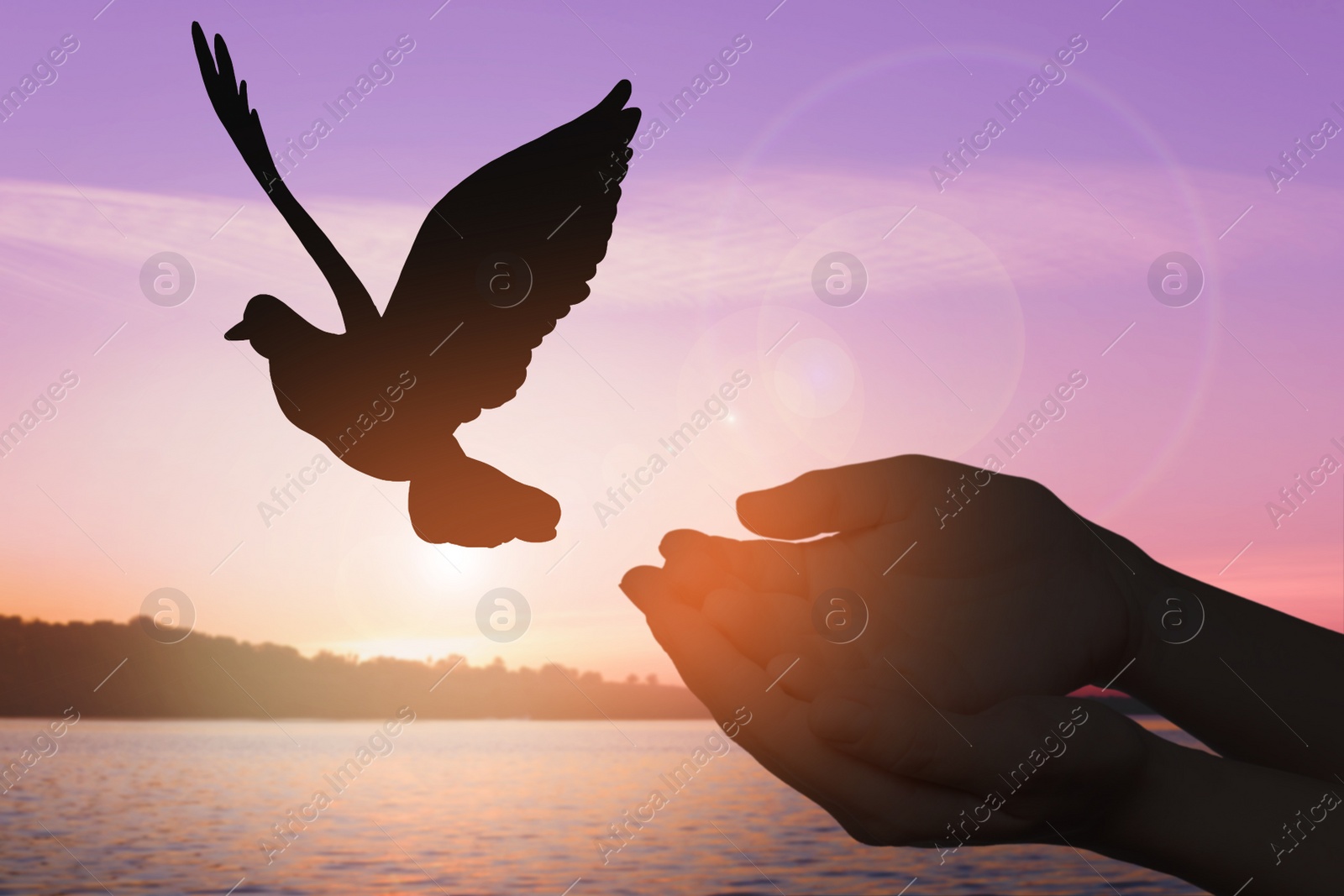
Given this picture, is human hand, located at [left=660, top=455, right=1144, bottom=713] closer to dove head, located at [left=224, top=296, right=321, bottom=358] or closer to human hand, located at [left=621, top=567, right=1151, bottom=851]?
human hand, located at [left=621, top=567, right=1151, bottom=851]

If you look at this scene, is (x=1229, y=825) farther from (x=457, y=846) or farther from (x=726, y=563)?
(x=457, y=846)

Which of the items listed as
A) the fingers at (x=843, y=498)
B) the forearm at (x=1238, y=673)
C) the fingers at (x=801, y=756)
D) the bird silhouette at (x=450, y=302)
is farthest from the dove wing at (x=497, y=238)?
the forearm at (x=1238, y=673)

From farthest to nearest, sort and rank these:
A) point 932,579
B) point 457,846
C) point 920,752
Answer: point 457,846
point 932,579
point 920,752

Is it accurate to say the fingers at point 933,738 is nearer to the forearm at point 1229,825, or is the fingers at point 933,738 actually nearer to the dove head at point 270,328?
the forearm at point 1229,825

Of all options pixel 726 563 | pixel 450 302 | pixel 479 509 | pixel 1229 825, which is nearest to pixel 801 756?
pixel 726 563

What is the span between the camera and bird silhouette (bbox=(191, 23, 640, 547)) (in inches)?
118

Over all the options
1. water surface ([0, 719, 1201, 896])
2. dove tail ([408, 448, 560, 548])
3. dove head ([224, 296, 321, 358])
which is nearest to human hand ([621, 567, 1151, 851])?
dove tail ([408, 448, 560, 548])

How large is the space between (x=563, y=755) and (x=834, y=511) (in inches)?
3340

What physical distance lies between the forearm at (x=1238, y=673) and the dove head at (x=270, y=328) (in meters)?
2.66

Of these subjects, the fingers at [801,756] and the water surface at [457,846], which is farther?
the water surface at [457,846]

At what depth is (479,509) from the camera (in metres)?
2.88

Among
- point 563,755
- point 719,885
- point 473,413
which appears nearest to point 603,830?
point 719,885

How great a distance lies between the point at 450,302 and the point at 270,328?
26.3 inches

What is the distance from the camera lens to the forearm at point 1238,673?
8.20ft
